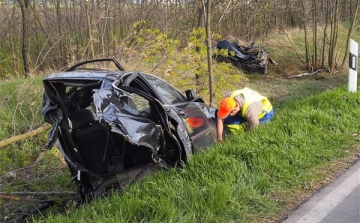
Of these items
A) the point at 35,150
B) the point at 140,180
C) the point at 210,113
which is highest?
the point at 210,113

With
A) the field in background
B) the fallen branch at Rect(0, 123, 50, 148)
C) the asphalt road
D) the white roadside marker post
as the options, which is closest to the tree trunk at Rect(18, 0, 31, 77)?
the field in background

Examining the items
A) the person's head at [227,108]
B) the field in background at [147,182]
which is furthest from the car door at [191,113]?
the field in background at [147,182]

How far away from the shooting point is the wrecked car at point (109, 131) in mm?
3904

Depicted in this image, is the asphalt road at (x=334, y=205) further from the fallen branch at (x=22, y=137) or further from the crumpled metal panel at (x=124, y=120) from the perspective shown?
the fallen branch at (x=22, y=137)

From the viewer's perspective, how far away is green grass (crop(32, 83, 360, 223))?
329 centimetres

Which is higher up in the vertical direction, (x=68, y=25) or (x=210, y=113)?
(x=68, y=25)

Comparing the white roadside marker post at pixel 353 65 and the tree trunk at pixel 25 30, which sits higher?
the tree trunk at pixel 25 30

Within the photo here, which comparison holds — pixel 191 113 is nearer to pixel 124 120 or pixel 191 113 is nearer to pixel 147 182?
pixel 147 182

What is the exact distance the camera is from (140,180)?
4129mm

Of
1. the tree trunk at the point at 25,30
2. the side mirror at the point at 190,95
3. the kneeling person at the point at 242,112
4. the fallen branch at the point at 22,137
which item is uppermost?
the tree trunk at the point at 25,30

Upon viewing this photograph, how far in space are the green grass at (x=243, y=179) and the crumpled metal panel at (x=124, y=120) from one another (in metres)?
0.50

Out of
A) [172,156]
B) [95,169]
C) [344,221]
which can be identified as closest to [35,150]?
[95,169]

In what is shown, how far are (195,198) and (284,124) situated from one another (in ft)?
8.08

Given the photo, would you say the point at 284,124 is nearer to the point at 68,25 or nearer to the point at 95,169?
the point at 95,169
